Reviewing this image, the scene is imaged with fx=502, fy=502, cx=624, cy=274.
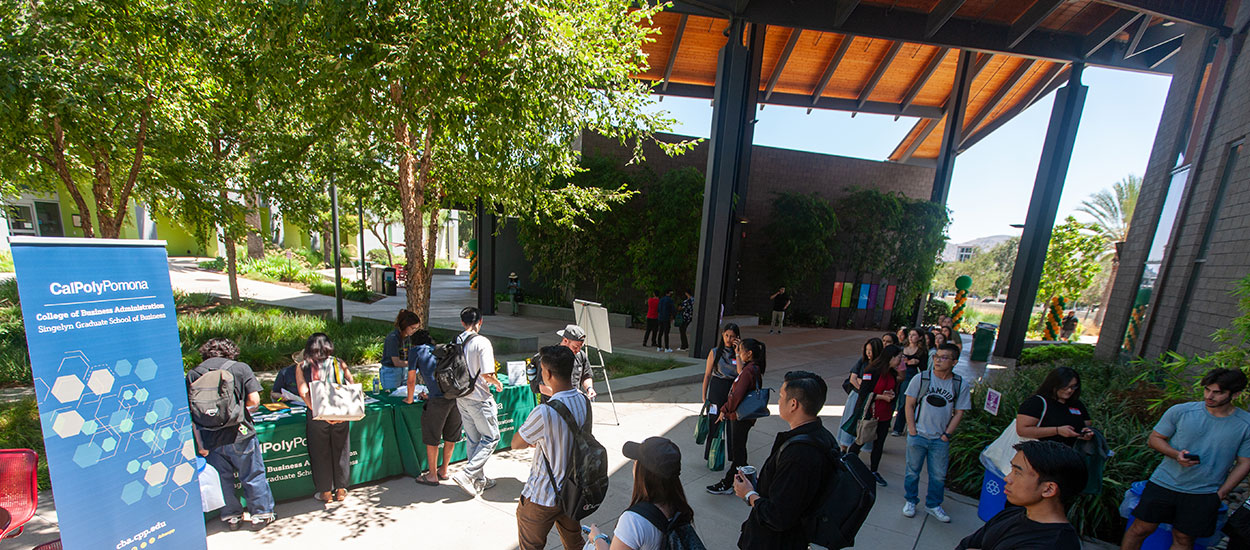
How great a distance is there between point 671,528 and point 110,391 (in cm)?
327

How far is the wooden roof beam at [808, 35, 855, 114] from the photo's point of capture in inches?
660

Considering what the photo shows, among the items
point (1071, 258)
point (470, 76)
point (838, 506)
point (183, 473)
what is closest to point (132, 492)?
point (183, 473)

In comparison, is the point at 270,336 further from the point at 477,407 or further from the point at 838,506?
the point at 838,506

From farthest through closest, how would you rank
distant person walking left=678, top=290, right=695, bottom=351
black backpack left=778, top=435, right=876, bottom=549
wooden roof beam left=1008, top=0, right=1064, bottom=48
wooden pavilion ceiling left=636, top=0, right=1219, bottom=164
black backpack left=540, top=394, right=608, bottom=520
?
distant person walking left=678, top=290, right=695, bottom=351, wooden pavilion ceiling left=636, top=0, right=1219, bottom=164, wooden roof beam left=1008, top=0, right=1064, bottom=48, black backpack left=540, top=394, right=608, bottom=520, black backpack left=778, top=435, right=876, bottom=549

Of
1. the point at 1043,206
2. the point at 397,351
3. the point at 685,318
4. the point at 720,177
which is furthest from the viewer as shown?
the point at 1043,206

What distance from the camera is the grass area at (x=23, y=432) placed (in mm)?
4672

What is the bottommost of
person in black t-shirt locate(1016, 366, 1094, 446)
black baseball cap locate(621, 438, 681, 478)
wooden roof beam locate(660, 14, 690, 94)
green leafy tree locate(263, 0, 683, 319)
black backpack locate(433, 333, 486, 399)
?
black backpack locate(433, 333, 486, 399)

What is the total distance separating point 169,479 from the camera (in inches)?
127

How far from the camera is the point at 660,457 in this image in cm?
201

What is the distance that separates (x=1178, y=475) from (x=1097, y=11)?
1384 centimetres

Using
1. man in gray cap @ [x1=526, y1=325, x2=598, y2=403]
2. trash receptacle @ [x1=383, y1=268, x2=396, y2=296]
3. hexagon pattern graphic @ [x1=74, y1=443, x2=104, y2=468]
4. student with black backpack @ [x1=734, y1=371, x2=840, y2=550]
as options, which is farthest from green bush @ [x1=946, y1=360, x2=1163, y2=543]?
trash receptacle @ [x1=383, y1=268, x2=396, y2=296]

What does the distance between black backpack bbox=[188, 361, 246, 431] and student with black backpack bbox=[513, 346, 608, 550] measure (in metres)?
2.44

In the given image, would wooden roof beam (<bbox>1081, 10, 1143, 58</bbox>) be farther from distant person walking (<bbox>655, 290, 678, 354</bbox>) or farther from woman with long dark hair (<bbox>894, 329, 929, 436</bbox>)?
distant person walking (<bbox>655, 290, 678, 354</bbox>)

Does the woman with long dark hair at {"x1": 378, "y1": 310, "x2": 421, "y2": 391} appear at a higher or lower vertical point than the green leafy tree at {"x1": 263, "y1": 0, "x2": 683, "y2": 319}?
lower
